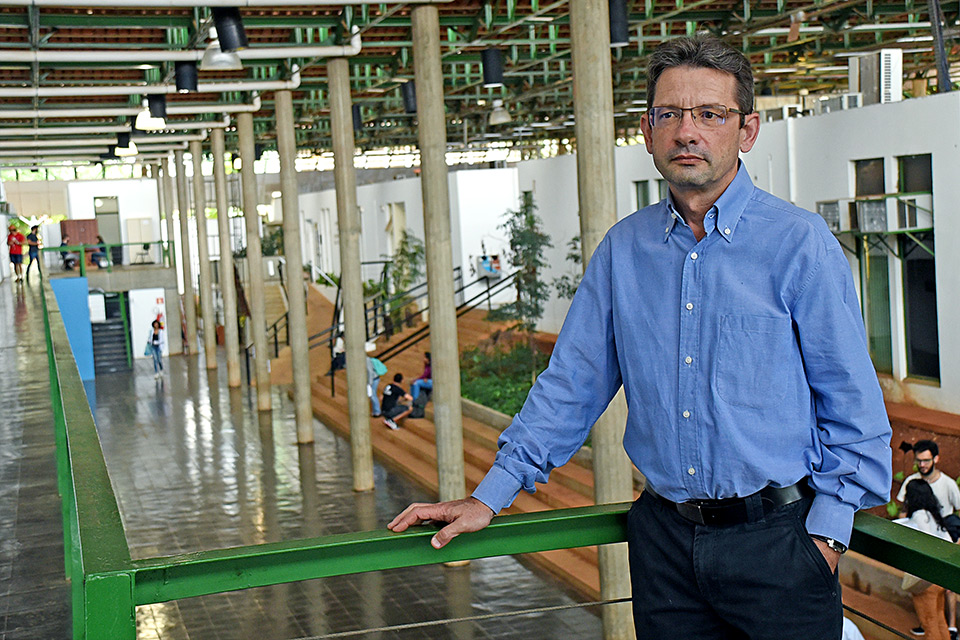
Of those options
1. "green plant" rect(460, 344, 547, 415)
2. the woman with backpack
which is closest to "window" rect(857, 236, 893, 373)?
"green plant" rect(460, 344, 547, 415)

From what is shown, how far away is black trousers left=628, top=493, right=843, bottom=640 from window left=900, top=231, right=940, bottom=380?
10.8 metres

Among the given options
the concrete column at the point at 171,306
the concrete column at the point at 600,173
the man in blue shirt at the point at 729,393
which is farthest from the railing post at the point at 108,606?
the concrete column at the point at 171,306

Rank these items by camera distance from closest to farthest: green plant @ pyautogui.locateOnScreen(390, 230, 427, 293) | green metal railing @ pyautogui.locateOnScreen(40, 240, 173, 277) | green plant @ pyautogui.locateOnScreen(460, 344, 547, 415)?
green plant @ pyautogui.locateOnScreen(460, 344, 547, 415) < green plant @ pyautogui.locateOnScreen(390, 230, 427, 293) < green metal railing @ pyautogui.locateOnScreen(40, 240, 173, 277)

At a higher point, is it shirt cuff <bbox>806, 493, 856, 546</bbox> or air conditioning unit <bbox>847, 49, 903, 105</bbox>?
air conditioning unit <bbox>847, 49, 903, 105</bbox>

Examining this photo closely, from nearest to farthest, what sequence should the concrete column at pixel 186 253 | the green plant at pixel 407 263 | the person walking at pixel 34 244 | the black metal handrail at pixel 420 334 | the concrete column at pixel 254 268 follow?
the concrete column at pixel 254 268 < the black metal handrail at pixel 420 334 < the person walking at pixel 34 244 < the green plant at pixel 407 263 < the concrete column at pixel 186 253

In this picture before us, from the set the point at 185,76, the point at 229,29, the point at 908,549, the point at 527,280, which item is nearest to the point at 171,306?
the point at 527,280

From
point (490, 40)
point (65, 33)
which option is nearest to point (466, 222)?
point (490, 40)

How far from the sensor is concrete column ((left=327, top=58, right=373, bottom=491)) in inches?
514

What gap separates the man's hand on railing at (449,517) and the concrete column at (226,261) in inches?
784

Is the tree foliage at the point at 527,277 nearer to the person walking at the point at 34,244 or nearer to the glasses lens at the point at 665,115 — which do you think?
the person walking at the point at 34,244

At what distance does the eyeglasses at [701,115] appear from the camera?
1864 millimetres

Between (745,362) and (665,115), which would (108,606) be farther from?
(665,115)

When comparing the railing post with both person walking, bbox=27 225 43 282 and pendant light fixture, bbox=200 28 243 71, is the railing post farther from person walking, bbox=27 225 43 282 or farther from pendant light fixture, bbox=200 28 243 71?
person walking, bbox=27 225 43 282

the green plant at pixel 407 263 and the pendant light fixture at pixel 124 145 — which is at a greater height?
the pendant light fixture at pixel 124 145
